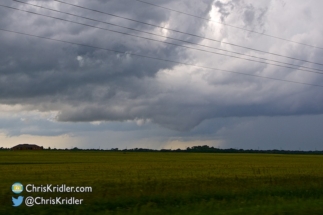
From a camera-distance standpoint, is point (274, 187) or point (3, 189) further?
point (274, 187)

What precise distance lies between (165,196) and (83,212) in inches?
252

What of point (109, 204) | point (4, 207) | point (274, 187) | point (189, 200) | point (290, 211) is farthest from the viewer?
point (274, 187)

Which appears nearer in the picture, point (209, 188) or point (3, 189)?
point (3, 189)

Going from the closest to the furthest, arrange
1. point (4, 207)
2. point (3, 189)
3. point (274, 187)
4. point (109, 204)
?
point (4, 207)
point (109, 204)
point (3, 189)
point (274, 187)

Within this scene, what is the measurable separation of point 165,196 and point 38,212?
7885 millimetres

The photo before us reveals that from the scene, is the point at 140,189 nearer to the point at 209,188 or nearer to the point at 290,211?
the point at 209,188

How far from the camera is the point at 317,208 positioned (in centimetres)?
1977

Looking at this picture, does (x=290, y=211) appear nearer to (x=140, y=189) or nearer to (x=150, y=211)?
(x=150, y=211)

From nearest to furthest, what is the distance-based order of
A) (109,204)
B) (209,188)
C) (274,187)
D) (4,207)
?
(4,207) < (109,204) < (209,188) < (274,187)

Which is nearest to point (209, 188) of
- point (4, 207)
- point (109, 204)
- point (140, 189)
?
point (140, 189)

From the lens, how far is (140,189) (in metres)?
27.6

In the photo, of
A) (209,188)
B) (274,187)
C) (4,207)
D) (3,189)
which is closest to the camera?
(4,207)

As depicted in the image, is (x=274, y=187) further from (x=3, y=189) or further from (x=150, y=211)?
(x=3, y=189)

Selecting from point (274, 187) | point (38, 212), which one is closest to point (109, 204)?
point (38, 212)
